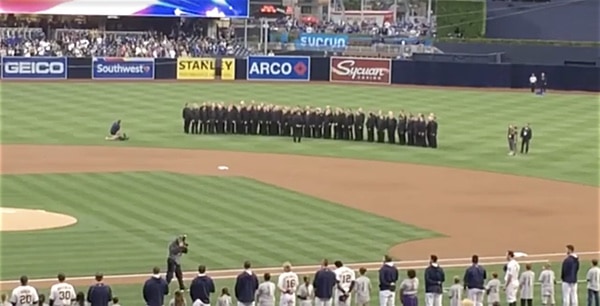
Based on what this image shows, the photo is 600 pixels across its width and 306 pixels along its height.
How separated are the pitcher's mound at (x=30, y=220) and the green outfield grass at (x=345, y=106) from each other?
13110 millimetres

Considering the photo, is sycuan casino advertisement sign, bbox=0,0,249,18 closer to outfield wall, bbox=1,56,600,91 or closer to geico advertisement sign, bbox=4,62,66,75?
outfield wall, bbox=1,56,600,91

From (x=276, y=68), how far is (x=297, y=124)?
22.4 m

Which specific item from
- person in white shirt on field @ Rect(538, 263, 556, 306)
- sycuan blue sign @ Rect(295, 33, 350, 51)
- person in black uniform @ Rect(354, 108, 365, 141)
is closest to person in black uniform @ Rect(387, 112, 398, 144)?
person in black uniform @ Rect(354, 108, 365, 141)

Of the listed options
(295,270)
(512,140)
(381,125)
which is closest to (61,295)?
(295,270)

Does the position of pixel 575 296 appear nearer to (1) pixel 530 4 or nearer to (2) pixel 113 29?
(1) pixel 530 4

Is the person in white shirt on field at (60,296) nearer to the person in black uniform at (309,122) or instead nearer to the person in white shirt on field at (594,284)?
the person in white shirt on field at (594,284)

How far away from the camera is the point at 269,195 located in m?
33.8

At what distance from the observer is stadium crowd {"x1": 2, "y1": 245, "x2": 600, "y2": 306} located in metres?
19.7

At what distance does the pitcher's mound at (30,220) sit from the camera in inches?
1139

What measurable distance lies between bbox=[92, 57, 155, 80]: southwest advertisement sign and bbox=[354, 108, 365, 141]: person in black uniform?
73.7 feet

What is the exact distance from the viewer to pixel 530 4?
74.8m

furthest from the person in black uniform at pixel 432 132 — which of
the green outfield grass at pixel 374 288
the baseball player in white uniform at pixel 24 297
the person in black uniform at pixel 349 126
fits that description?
the baseball player in white uniform at pixel 24 297

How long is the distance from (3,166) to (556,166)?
54.5 feet

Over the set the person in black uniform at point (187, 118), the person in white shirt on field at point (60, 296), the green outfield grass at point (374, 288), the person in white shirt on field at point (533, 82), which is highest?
the person in white shirt on field at point (533, 82)
